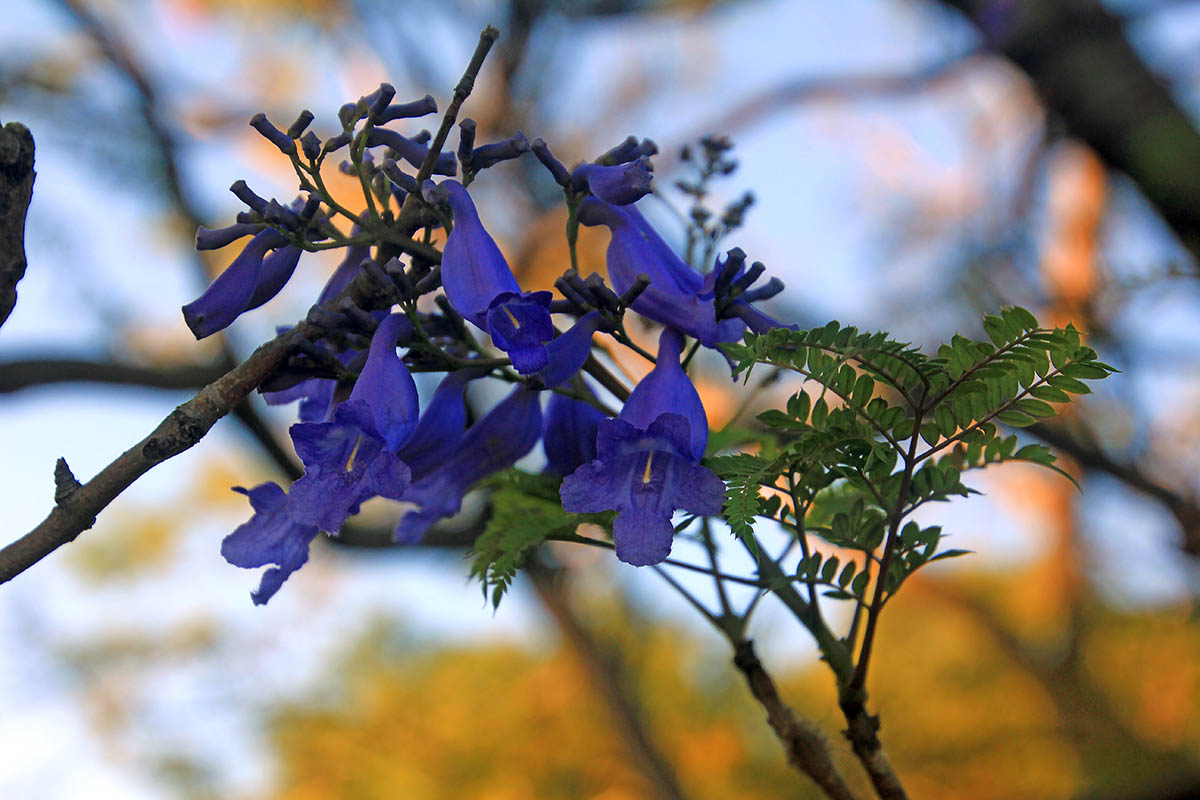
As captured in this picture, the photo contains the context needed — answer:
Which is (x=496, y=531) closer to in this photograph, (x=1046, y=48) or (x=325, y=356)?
(x=325, y=356)

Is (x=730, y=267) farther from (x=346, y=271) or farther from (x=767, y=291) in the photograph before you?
(x=346, y=271)

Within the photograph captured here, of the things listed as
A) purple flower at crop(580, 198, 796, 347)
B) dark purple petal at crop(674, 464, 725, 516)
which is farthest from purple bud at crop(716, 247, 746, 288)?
dark purple petal at crop(674, 464, 725, 516)

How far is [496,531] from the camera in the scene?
1.43m

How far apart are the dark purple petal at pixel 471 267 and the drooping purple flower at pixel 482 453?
0.24 m

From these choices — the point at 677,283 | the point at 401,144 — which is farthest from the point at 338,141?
the point at 677,283

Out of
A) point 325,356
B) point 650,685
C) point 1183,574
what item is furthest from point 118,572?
point 325,356

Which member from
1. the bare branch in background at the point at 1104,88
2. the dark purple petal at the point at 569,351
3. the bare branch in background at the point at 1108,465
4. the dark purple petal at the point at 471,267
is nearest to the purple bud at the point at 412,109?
the dark purple petal at the point at 471,267

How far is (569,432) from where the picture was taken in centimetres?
133

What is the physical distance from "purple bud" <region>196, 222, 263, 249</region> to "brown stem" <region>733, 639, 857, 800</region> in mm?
880

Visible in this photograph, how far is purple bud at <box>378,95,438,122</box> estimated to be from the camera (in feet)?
3.88

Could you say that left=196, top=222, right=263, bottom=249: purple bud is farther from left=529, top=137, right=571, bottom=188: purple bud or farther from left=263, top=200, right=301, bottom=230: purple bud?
left=529, top=137, right=571, bottom=188: purple bud

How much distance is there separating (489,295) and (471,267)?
5 cm

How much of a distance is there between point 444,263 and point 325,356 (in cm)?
18

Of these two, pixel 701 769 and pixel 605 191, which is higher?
pixel 701 769
